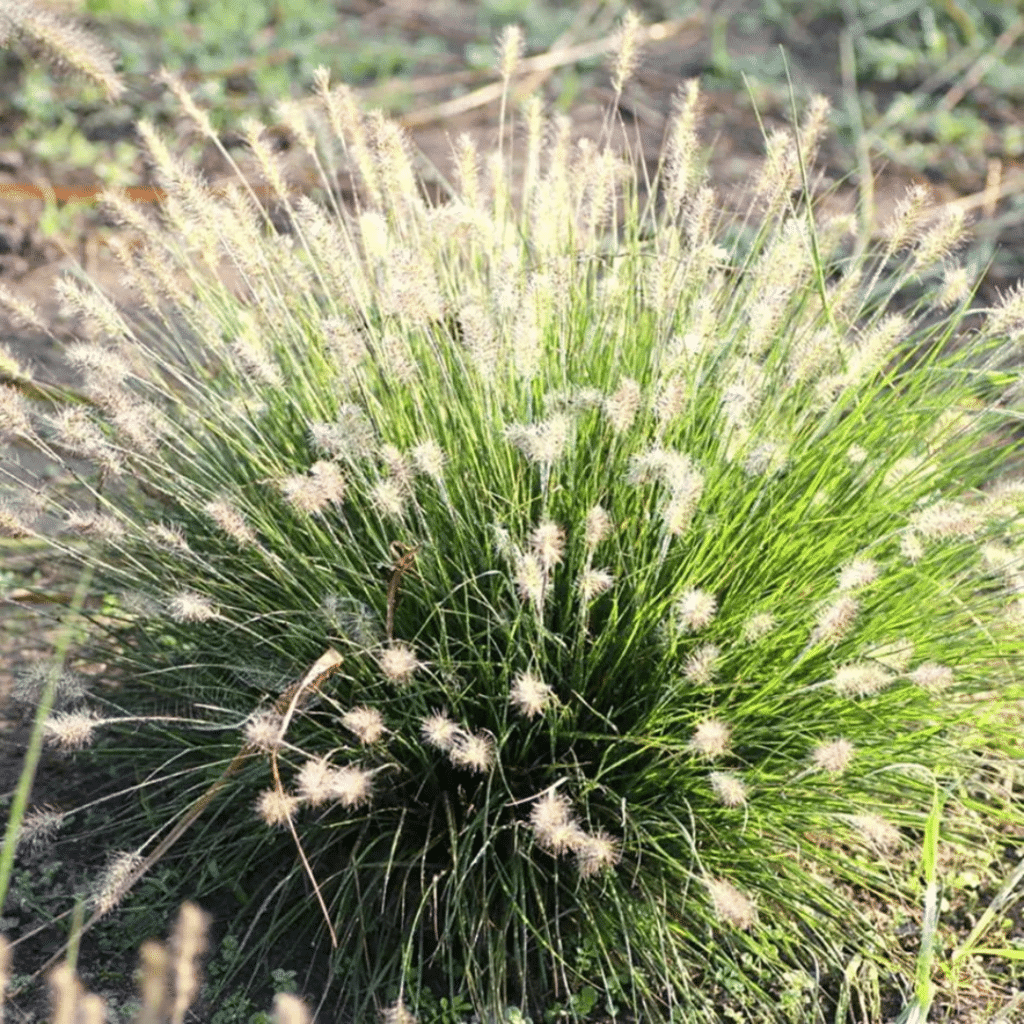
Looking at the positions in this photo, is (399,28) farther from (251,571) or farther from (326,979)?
(326,979)

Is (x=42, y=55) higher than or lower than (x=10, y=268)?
higher

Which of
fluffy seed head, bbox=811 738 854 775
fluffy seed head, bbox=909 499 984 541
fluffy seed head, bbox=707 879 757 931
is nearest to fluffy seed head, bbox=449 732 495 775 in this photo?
fluffy seed head, bbox=707 879 757 931

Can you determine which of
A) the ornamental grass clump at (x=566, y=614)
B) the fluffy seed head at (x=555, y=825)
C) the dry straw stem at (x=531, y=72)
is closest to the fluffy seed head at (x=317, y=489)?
the ornamental grass clump at (x=566, y=614)

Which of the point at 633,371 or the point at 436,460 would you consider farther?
the point at 633,371

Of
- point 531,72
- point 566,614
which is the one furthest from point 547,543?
point 531,72

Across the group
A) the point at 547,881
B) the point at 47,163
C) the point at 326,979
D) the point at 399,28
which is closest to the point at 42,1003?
the point at 326,979

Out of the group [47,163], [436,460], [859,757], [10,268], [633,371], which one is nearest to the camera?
[436,460]

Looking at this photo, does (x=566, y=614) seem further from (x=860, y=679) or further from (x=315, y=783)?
(x=315, y=783)

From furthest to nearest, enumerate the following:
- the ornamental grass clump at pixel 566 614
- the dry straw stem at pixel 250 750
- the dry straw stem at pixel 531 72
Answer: the dry straw stem at pixel 531 72
the ornamental grass clump at pixel 566 614
the dry straw stem at pixel 250 750

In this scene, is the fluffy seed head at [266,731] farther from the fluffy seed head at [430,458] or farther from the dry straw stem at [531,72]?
the dry straw stem at [531,72]
